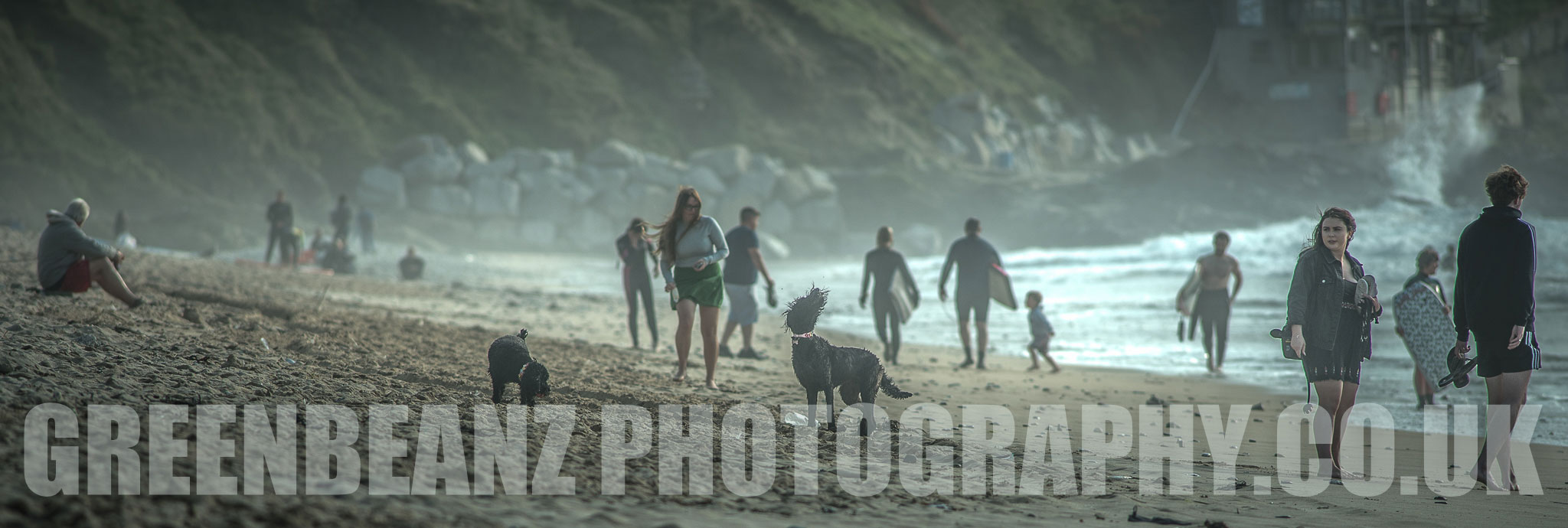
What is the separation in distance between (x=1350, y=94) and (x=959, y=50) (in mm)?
22535

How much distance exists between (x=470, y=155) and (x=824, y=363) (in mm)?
31230

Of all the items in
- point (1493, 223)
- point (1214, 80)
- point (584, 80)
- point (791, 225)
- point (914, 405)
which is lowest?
point (914, 405)

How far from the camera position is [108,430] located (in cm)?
331

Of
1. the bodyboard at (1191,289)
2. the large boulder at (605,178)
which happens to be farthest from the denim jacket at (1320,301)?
the large boulder at (605,178)

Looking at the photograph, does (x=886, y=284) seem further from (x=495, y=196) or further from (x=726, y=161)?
(x=726, y=161)

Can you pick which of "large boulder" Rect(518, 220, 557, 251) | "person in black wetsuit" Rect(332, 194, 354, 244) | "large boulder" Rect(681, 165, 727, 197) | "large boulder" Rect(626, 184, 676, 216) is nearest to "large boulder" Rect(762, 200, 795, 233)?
"large boulder" Rect(681, 165, 727, 197)

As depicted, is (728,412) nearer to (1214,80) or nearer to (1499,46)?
(1214,80)

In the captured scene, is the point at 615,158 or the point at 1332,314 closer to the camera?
the point at 1332,314

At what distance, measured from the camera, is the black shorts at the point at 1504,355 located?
4.42 m

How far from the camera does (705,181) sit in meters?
35.1

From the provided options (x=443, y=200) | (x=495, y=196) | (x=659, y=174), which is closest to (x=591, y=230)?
(x=495, y=196)

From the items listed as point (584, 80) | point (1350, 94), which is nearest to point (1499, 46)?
point (1350, 94)

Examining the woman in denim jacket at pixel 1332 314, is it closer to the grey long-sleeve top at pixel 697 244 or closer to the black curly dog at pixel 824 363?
the black curly dog at pixel 824 363

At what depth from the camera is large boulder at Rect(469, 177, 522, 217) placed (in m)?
32.0
